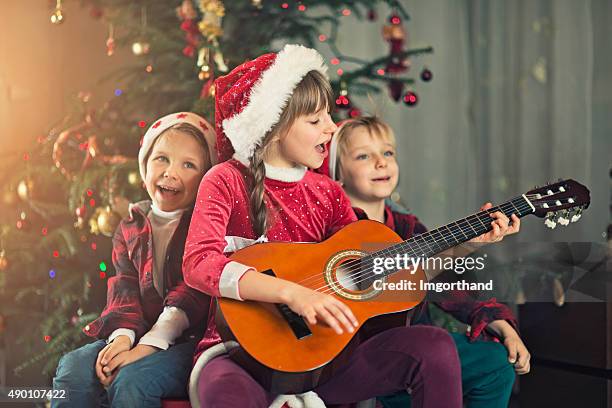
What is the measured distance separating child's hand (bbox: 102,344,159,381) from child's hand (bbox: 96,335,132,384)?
1 centimetres

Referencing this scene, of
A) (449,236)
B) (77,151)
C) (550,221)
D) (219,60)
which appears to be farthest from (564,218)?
(77,151)

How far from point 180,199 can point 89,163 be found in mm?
386

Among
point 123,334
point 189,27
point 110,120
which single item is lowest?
point 123,334

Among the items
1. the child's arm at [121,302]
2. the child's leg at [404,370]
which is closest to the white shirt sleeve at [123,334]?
the child's arm at [121,302]

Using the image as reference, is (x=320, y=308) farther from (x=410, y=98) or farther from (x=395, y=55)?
(x=395, y=55)

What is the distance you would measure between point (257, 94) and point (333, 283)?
0.55m

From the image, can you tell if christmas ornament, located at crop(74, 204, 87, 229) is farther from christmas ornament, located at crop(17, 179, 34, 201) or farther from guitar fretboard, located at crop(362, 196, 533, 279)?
guitar fretboard, located at crop(362, 196, 533, 279)

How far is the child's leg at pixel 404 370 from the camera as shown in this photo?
1745 millimetres

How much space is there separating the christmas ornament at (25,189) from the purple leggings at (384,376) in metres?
0.92

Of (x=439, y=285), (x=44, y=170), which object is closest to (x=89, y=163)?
(x=44, y=170)

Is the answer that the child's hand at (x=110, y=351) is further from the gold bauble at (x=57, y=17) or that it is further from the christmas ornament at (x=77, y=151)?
the gold bauble at (x=57, y=17)

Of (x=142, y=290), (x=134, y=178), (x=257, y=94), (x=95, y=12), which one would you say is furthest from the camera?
(x=95, y=12)

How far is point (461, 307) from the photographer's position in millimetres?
2098

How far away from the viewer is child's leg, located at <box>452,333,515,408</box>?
1929mm
